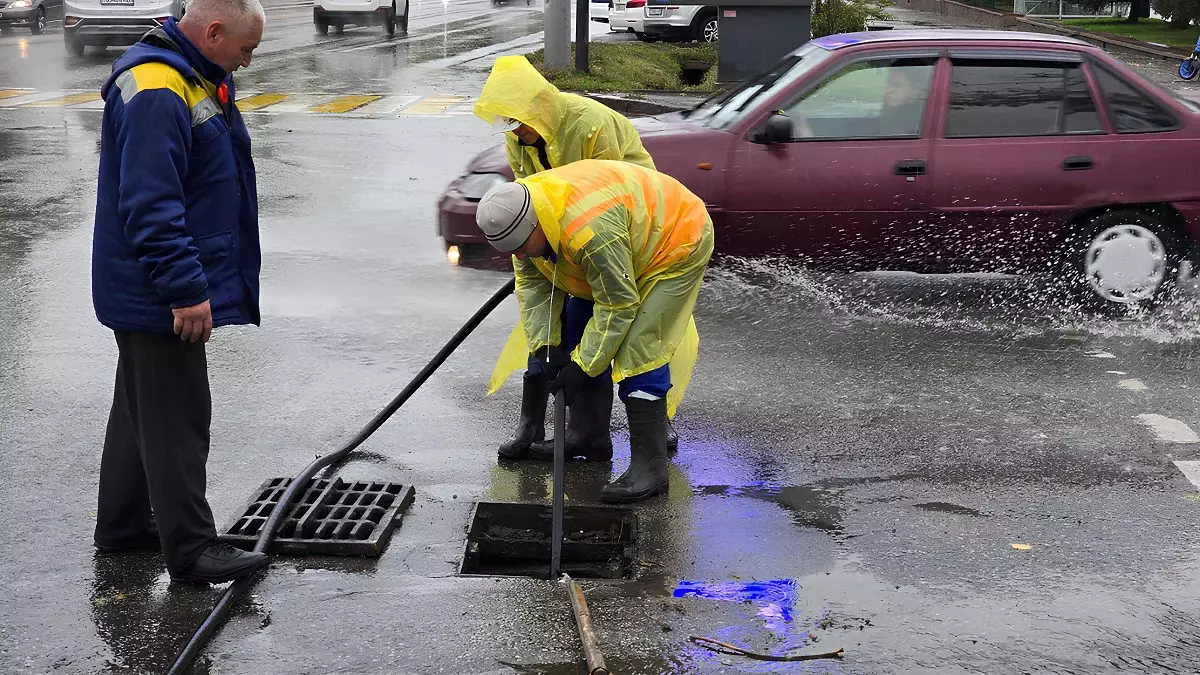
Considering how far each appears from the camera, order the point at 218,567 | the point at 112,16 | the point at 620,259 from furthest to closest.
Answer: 1. the point at 112,16
2. the point at 620,259
3. the point at 218,567

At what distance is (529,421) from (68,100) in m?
13.3

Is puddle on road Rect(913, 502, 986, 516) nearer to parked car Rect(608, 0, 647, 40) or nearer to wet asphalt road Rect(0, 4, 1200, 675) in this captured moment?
wet asphalt road Rect(0, 4, 1200, 675)

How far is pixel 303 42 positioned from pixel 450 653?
77.8ft

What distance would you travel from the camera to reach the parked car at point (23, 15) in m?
27.5

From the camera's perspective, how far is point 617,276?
177 inches

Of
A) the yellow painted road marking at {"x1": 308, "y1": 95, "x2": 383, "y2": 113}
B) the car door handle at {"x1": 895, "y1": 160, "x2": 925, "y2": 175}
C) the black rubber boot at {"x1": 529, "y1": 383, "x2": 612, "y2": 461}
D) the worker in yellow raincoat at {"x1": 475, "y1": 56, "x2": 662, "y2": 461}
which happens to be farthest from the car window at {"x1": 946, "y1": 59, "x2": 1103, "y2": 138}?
the yellow painted road marking at {"x1": 308, "y1": 95, "x2": 383, "y2": 113}

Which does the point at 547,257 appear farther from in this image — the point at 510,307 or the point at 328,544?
the point at 510,307

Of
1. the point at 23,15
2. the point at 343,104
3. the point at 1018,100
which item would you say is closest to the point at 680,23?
the point at 343,104

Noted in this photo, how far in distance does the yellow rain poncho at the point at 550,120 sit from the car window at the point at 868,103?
234 cm

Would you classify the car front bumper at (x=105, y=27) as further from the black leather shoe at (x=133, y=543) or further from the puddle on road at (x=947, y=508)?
the puddle on road at (x=947, y=508)

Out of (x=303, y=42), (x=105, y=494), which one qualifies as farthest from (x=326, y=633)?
(x=303, y=42)

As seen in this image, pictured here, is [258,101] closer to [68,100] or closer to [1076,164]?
[68,100]

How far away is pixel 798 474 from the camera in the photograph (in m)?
5.27

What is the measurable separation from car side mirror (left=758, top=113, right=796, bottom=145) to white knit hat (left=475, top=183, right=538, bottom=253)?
10.7 ft
